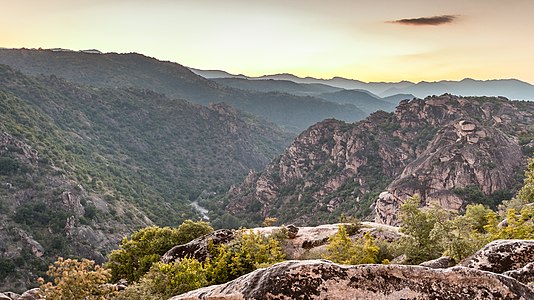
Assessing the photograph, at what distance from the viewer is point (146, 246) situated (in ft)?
105

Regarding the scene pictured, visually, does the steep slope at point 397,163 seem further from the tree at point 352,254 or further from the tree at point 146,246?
the tree at point 352,254

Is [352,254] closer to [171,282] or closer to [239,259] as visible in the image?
[239,259]

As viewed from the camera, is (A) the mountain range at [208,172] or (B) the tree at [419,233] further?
(A) the mountain range at [208,172]

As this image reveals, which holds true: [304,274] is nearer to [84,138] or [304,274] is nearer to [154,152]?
[84,138]

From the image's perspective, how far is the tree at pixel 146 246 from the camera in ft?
102

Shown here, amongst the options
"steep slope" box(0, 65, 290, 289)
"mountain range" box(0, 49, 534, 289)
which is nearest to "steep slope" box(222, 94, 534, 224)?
"mountain range" box(0, 49, 534, 289)

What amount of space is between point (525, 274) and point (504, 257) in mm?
1428

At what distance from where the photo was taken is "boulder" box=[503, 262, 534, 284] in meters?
9.24

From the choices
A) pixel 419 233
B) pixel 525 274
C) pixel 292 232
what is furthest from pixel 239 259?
pixel 525 274

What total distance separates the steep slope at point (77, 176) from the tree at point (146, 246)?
43032mm

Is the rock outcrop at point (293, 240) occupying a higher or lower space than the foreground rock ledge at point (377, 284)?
lower

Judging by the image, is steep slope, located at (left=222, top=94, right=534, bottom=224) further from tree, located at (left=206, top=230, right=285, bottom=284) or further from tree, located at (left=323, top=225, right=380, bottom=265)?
tree, located at (left=323, top=225, right=380, bottom=265)

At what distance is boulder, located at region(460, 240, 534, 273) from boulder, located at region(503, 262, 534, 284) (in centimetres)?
88

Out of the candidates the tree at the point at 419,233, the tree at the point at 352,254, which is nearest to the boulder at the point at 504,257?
the tree at the point at 419,233
